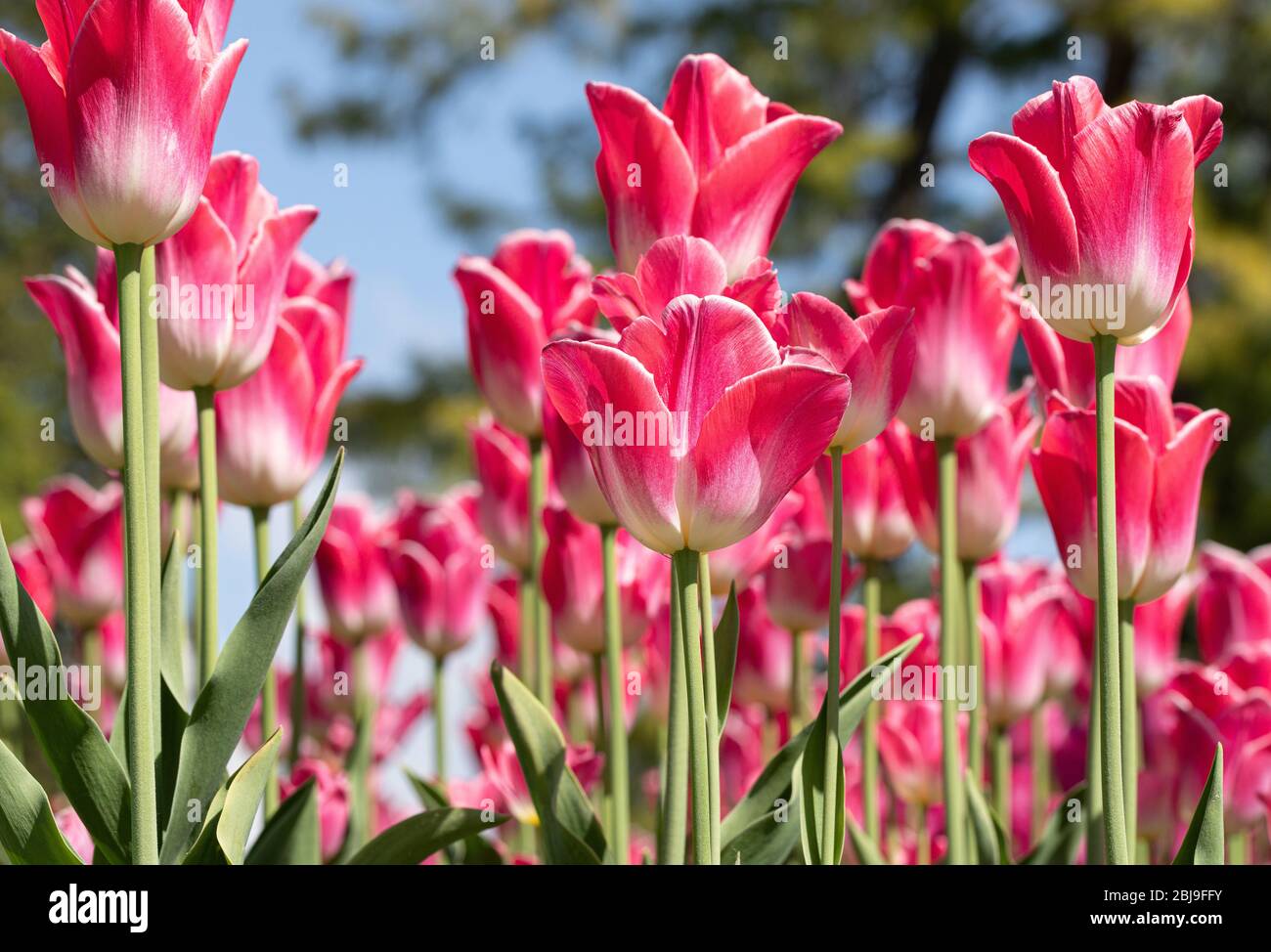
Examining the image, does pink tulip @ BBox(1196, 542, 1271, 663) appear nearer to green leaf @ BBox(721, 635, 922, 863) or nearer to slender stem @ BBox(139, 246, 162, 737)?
green leaf @ BBox(721, 635, 922, 863)

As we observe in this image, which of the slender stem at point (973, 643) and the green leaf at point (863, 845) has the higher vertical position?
the slender stem at point (973, 643)

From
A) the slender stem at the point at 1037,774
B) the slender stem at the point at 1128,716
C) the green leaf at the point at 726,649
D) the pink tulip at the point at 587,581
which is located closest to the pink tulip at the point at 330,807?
the pink tulip at the point at 587,581

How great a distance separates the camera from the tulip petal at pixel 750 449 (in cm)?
64

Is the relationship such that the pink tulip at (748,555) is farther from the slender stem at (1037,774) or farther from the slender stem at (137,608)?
the slender stem at (137,608)

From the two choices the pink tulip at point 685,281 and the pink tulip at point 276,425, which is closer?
the pink tulip at point 685,281

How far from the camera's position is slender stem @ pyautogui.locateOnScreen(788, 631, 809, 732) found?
1274mm

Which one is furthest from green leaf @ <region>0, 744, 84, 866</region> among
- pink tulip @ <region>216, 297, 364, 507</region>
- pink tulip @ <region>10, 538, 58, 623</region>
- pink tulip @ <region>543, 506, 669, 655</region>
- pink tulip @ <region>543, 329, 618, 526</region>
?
pink tulip @ <region>10, 538, 58, 623</region>

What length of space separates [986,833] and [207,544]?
55 cm

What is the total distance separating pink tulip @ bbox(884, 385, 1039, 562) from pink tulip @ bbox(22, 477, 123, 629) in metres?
0.90

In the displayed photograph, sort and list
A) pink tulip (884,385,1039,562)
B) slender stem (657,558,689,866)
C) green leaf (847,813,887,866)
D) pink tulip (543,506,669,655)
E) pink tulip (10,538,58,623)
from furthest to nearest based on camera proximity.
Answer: pink tulip (10,538,58,623), pink tulip (543,506,669,655), pink tulip (884,385,1039,562), green leaf (847,813,887,866), slender stem (657,558,689,866)

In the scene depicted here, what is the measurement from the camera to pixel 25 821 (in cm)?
69

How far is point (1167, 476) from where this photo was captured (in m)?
0.84

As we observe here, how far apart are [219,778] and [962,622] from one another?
78cm
